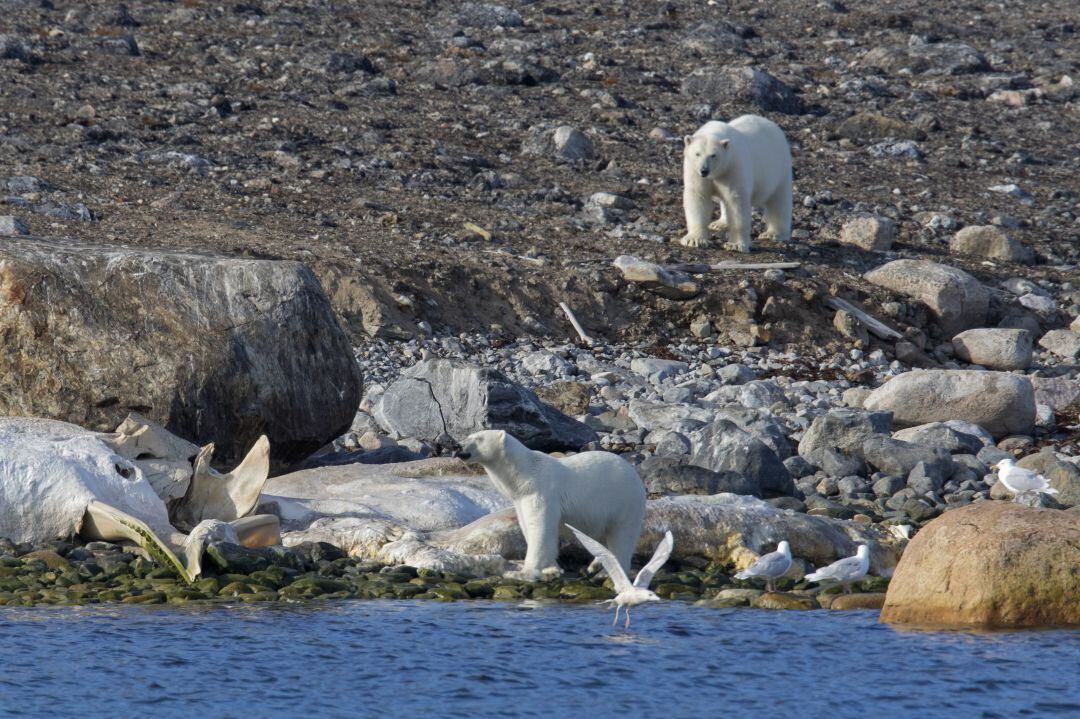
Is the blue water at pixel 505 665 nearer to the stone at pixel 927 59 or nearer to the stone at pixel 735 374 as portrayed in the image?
the stone at pixel 735 374

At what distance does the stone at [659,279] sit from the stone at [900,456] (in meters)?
4.67

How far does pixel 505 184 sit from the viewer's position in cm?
1991

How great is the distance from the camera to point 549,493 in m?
8.51

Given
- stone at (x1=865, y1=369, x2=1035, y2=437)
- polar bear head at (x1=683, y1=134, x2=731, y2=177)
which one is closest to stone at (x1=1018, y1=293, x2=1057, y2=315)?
polar bear head at (x1=683, y1=134, x2=731, y2=177)

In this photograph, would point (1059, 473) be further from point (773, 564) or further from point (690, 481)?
point (773, 564)

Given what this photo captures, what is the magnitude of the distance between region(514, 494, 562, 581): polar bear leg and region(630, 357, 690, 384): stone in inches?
244

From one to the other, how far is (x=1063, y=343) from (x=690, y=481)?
7.53 m

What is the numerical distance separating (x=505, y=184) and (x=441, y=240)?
2929 millimetres

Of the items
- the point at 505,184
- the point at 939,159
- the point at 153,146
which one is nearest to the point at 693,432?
the point at 505,184

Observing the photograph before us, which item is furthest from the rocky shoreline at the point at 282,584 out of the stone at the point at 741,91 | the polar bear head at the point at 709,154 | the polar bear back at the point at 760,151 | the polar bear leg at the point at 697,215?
the stone at the point at 741,91

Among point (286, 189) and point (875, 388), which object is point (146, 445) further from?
point (286, 189)

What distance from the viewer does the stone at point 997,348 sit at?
52.7 feet

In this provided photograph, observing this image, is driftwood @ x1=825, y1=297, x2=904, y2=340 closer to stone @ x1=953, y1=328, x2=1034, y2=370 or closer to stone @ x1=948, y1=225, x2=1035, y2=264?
stone @ x1=953, y1=328, x2=1034, y2=370

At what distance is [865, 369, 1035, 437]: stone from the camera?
13.4 meters
